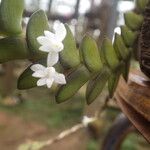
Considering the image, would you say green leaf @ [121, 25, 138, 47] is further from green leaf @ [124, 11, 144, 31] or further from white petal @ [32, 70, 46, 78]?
white petal @ [32, 70, 46, 78]

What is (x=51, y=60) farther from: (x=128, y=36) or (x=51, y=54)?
(x=128, y=36)

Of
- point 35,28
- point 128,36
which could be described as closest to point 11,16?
point 35,28

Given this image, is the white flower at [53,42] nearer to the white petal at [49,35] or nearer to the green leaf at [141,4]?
the white petal at [49,35]

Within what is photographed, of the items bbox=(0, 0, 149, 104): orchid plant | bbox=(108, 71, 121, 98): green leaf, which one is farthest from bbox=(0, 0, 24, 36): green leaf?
bbox=(108, 71, 121, 98): green leaf

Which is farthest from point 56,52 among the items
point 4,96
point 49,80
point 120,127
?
point 4,96

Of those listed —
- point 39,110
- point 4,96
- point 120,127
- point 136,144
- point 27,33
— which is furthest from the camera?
point 4,96

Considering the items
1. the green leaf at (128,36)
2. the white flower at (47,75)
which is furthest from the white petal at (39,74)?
the green leaf at (128,36)

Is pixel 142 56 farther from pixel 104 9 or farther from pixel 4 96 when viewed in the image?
pixel 4 96

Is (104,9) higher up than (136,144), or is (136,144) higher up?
(104,9)
